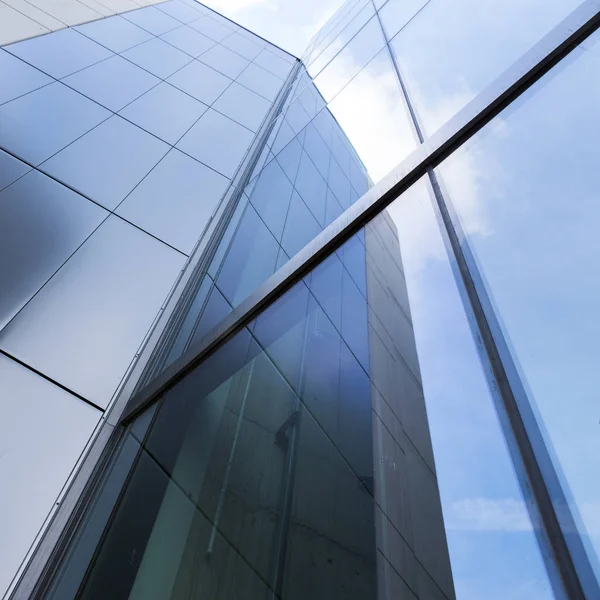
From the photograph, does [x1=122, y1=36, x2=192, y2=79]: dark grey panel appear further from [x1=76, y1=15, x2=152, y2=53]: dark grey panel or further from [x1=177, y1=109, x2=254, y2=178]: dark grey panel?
[x1=177, y1=109, x2=254, y2=178]: dark grey panel

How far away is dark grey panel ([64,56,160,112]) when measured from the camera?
18.4 feet

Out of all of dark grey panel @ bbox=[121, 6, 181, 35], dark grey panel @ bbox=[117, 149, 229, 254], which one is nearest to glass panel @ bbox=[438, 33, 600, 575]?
dark grey panel @ bbox=[117, 149, 229, 254]

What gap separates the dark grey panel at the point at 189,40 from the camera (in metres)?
8.55

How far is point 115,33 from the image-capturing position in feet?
24.4

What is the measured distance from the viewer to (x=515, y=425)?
1.39 meters

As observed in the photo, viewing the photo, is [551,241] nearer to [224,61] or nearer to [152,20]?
[224,61]

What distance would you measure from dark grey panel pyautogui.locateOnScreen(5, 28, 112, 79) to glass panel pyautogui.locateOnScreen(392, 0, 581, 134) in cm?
410

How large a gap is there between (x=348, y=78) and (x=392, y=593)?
6.64 m

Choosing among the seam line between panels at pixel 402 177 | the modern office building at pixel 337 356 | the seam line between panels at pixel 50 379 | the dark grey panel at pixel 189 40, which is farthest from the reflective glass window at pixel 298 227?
the dark grey panel at pixel 189 40

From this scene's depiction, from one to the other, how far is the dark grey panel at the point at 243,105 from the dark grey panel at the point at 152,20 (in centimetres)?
184

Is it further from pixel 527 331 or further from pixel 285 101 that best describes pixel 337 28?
pixel 527 331

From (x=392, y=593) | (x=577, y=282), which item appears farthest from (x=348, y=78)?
(x=392, y=593)

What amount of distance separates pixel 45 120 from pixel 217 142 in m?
2.27

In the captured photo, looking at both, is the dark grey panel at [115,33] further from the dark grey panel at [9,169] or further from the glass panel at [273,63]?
the dark grey panel at [9,169]
